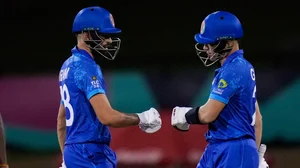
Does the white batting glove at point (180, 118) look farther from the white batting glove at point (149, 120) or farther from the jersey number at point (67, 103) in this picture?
the jersey number at point (67, 103)

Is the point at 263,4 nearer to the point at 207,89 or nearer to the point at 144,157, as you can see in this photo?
the point at 207,89

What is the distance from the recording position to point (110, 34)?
148 inches

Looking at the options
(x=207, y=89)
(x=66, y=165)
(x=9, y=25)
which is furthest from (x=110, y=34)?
(x=9, y=25)

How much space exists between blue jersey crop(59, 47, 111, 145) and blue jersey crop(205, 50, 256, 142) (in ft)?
2.02

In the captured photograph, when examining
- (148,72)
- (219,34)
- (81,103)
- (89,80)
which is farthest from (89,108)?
(148,72)

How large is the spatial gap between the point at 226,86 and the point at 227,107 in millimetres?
133

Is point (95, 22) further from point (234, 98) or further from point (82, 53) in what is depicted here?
point (234, 98)

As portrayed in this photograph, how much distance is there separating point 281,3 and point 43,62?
7.94 feet

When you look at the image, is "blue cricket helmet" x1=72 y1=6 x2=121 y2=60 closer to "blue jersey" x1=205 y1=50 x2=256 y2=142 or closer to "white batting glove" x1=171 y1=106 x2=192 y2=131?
"white batting glove" x1=171 y1=106 x2=192 y2=131

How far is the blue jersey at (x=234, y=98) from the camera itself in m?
3.59

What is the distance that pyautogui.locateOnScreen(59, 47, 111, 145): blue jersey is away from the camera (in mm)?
3547

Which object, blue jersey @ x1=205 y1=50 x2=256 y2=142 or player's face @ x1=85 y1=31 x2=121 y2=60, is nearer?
blue jersey @ x1=205 y1=50 x2=256 y2=142

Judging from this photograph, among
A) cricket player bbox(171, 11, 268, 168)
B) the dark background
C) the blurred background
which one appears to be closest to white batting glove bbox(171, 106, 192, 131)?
cricket player bbox(171, 11, 268, 168)

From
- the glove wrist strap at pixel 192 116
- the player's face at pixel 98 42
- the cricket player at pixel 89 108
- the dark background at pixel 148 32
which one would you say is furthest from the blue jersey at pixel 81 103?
the dark background at pixel 148 32
